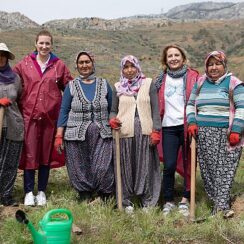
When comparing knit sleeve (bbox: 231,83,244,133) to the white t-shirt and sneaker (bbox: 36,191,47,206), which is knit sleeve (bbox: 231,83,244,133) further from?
sneaker (bbox: 36,191,47,206)

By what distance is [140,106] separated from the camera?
4.91 metres

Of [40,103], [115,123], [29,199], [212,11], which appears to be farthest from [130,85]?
[212,11]

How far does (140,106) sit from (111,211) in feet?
3.70

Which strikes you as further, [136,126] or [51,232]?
[136,126]

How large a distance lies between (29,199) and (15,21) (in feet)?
256

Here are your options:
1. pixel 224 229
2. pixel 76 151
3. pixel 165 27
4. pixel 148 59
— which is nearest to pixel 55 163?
pixel 76 151

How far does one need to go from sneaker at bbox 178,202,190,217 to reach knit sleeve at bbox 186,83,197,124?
956 mm

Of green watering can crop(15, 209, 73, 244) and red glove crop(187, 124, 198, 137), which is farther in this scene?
red glove crop(187, 124, 198, 137)

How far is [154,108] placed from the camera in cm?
489

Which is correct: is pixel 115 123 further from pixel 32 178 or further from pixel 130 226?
pixel 32 178

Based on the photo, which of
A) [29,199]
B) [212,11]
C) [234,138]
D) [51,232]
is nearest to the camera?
[51,232]

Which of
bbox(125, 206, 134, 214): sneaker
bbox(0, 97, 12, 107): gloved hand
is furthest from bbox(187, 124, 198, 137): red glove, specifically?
bbox(0, 97, 12, 107): gloved hand

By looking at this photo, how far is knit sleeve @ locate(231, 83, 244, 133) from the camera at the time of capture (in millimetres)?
4603

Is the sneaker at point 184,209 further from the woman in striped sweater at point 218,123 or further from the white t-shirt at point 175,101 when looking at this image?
the white t-shirt at point 175,101
